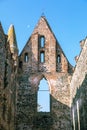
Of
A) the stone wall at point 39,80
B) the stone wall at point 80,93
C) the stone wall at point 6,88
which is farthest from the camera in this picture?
the stone wall at point 39,80

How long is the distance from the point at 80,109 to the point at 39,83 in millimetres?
3713

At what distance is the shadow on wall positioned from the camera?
1316 centimetres

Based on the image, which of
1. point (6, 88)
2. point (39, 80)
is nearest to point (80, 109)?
point (6, 88)

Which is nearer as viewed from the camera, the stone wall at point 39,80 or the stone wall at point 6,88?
the stone wall at point 6,88

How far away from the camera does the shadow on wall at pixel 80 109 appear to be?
43.2ft

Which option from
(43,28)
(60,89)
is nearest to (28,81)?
(60,89)

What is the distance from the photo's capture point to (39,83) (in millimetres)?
17125

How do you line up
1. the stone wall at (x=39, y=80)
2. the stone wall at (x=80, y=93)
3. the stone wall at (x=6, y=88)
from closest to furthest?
the stone wall at (x=6, y=88) < the stone wall at (x=80, y=93) < the stone wall at (x=39, y=80)

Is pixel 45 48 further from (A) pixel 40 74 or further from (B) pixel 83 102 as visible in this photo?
(B) pixel 83 102

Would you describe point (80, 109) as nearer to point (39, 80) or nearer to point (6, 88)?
point (6, 88)

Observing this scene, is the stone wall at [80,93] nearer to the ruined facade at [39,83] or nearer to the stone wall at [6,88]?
the ruined facade at [39,83]

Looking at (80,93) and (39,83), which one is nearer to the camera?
(80,93)

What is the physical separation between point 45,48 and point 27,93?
303cm

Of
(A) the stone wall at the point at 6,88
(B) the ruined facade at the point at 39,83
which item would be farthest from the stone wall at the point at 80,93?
(A) the stone wall at the point at 6,88
